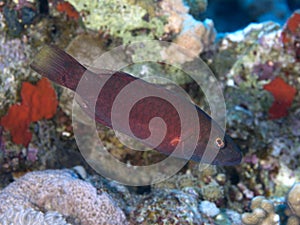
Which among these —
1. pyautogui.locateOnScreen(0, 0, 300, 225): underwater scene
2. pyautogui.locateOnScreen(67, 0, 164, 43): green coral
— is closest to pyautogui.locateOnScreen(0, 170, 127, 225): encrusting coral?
pyautogui.locateOnScreen(0, 0, 300, 225): underwater scene

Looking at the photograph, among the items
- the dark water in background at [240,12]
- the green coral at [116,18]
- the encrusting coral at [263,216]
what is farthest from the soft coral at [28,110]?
the dark water in background at [240,12]

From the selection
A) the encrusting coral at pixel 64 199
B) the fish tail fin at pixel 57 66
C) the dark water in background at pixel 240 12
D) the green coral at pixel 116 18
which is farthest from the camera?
the dark water in background at pixel 240 12

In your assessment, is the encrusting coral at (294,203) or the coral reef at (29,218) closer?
the coral reef at (29,218)

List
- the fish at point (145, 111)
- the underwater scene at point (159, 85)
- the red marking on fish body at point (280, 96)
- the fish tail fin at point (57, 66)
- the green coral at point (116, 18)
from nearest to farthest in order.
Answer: the fish at point (145, 111)
the fish tail fin at point (57, 66)
the underwater scene at point (159, 85)
the green coral at point (116, 18)
the red marking on fish body at point (280, 96)

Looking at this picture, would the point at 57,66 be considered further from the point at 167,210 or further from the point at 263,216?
the point at 263,216

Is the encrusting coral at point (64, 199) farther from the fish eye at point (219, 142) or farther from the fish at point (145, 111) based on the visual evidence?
the fish eye at point (219, 142)

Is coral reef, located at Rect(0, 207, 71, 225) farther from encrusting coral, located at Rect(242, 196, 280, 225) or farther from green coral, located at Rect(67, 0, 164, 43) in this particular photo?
green coral, located at Rect(67, 0, 164, 43)

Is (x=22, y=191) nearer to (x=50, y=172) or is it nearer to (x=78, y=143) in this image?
(x=50, y=172)
